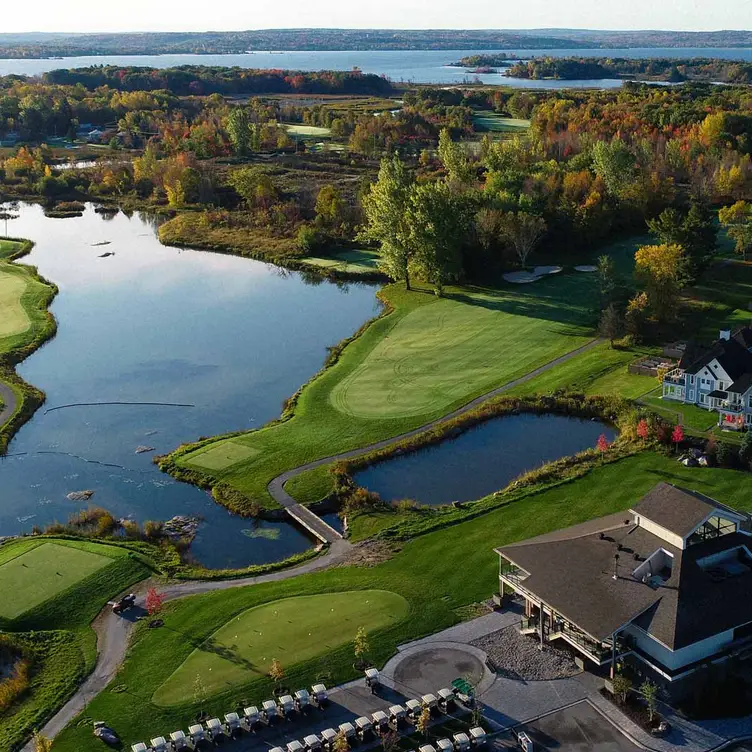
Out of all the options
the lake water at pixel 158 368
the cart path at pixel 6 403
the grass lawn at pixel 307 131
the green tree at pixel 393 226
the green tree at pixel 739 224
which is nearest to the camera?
the lake water at pixel 158 368

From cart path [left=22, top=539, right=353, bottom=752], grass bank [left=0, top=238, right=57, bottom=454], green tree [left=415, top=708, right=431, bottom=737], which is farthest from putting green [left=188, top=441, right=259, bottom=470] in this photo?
green tree [left=415, top=708, right=431, bottom=737]

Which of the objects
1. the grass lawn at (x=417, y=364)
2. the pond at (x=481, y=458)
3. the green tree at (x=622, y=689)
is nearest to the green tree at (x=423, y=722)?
the green tree at (x=622, y=689)

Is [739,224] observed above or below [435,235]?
below

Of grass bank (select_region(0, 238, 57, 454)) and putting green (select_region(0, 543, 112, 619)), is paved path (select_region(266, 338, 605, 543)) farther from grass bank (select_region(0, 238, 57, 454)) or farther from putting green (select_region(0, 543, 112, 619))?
grass bank (select_region(0, 238, 57, 454))

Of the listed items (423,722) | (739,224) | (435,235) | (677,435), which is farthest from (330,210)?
(423,722)

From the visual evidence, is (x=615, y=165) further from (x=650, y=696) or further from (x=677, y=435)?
(x=650, y=696)

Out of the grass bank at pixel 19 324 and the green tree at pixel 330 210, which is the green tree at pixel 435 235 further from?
the grass bank at pixel 19 324
